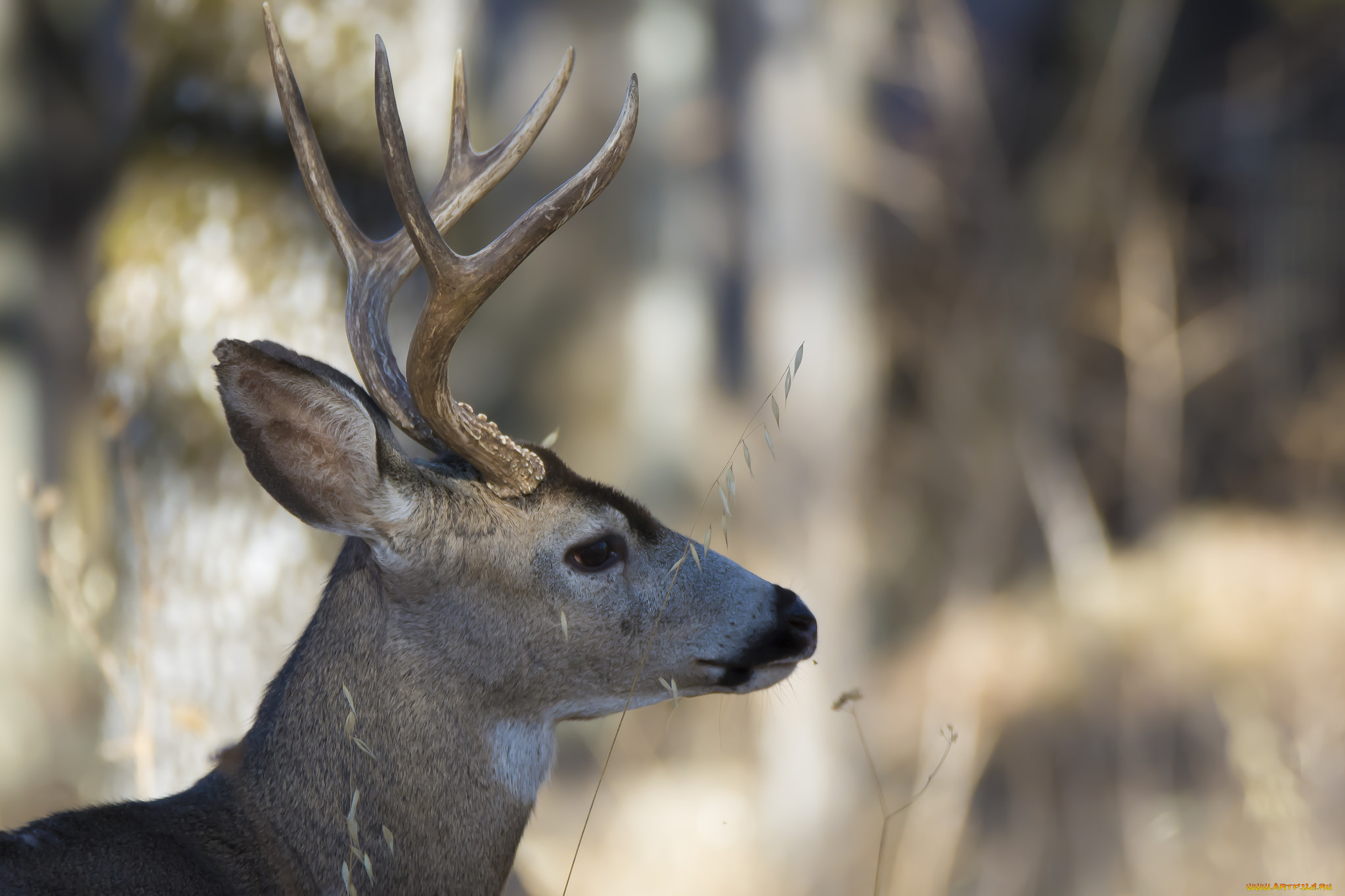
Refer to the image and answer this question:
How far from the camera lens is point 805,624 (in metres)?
2.76

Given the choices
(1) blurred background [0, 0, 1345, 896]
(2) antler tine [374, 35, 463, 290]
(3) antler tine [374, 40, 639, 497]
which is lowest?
(1) blurred background [0, 0, 1345, 896]

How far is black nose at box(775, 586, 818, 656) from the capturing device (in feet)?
9.01

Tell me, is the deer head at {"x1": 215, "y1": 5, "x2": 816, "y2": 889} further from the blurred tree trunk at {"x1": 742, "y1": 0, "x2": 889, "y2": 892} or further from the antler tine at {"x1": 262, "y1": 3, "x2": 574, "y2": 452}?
the blurred tree trunk at {"x1": 742, "y1": 0, "x2": 889, "y2": 892}

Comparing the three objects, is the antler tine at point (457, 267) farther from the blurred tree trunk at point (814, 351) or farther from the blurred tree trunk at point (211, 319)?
the blurred tree trunk at point (814, 351)

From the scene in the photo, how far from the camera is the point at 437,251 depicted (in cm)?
237

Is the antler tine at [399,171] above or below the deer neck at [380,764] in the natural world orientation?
above

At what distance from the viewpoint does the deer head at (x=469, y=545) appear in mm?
2391

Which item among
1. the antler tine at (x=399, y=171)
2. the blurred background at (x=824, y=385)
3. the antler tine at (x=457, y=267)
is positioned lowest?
the blurred background at (x=824, y=385)

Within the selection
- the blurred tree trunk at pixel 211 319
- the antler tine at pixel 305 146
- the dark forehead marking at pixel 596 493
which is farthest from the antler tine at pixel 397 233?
the blurred tree trunk at pixel 211 319

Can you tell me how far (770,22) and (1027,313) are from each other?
268 centimetres

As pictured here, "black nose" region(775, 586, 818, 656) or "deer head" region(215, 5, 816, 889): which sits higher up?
"deer head" region(215, 5, 816, 889)

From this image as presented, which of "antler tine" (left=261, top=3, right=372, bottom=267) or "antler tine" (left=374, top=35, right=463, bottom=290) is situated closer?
"antler tine" (left=374, top=35, right=463, bottom=290)

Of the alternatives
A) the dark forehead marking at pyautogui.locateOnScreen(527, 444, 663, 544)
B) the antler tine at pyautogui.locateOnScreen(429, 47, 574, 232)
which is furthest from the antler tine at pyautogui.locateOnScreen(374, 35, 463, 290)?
the antler tine at pyautogui.locateOnScreen(429, 47, 574, 232)

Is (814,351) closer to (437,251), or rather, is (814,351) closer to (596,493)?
(596,493)
